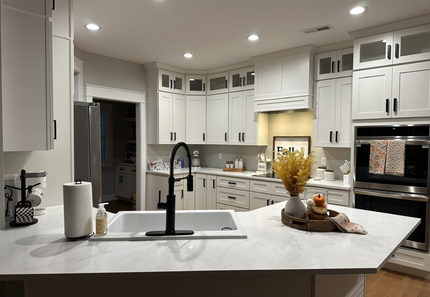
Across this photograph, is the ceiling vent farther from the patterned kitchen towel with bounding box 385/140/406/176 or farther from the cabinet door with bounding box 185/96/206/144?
the cabinet door with bounding box 185/96/206/144

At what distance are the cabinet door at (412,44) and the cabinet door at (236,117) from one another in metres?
2.26

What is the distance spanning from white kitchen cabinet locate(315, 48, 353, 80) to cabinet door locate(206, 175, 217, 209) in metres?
2.17

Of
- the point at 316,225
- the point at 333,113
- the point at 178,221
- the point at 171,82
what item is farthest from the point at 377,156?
the point at 171,82

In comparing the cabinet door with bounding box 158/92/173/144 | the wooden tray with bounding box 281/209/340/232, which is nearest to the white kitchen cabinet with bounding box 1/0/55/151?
the wooden tray with bounding box 281/209/340/232

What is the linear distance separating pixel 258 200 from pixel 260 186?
20 cm

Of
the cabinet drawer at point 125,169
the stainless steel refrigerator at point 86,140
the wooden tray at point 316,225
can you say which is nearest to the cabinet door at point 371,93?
the wooden tray at point 316,225

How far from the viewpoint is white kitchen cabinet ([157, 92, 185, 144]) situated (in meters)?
4.84

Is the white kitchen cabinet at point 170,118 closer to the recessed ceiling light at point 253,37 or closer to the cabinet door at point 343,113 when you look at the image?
the recessed ceiling light at point 253,37

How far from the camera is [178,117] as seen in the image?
5105 millimetres

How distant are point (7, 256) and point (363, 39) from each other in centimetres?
365

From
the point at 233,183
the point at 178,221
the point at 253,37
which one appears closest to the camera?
the point at 178,221

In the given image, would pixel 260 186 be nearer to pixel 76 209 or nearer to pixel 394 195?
pixel 394 195

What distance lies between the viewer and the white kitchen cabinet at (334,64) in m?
3.65

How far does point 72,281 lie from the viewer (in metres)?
1.21
